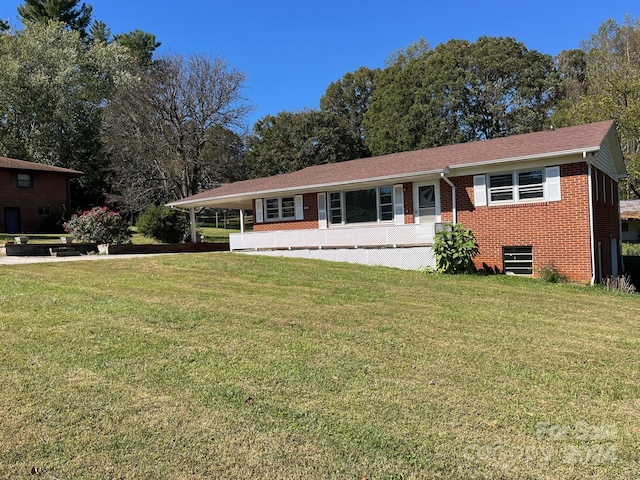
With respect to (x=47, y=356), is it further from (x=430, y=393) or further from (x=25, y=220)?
(x=25, y=220)

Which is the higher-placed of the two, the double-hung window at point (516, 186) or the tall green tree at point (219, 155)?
the tall green tree at point (219, 155)

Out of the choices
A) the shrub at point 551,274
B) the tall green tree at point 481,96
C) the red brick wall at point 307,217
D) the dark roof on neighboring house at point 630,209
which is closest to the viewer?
the shrub at point 551,274

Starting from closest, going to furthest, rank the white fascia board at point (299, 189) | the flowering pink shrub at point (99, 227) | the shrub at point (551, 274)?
the shrub at point (551, 274)
the white fascia board at point (299, 189)
the flowering pink shrub at point (99, 227)

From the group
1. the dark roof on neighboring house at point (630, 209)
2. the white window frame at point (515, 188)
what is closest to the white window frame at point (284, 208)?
the white window frame at point (515, 188)

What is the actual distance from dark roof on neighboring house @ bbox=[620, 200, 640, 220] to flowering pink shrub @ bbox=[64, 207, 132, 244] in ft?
88.8

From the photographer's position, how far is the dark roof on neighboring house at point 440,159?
13.2m

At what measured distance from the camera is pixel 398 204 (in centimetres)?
1631

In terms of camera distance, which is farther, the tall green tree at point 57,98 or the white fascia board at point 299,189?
the tall green tree at point 57,98

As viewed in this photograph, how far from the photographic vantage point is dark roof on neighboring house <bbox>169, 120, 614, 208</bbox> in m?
13.2

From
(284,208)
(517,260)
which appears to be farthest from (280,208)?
(517,260)

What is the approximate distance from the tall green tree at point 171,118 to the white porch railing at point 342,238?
501 inches

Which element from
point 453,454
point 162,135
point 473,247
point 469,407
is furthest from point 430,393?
point 162,135

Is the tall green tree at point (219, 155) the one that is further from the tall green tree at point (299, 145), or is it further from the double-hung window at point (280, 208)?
the double-hung window at point (280, 208)

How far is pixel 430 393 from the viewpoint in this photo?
4.19 meters
